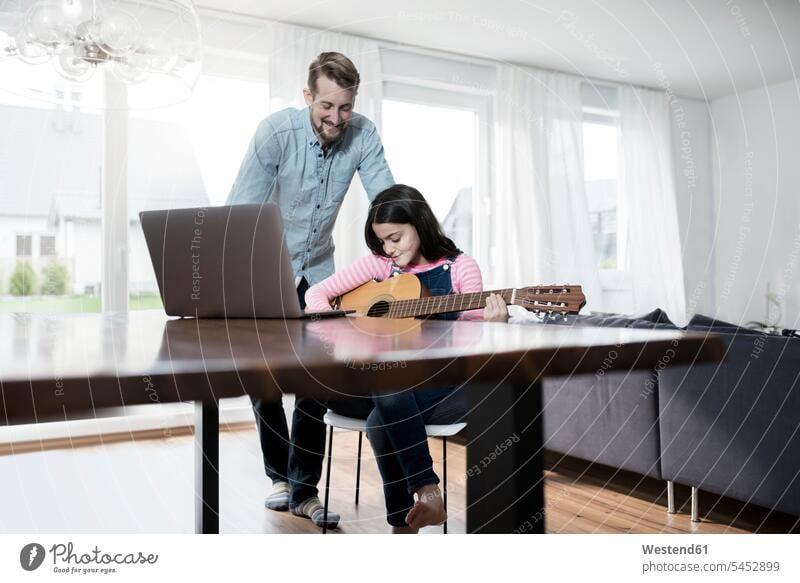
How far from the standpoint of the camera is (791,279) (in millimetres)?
4895

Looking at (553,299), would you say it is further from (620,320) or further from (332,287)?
(620,320)

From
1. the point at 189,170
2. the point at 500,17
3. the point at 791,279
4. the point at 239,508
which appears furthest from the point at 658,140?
the point at 239,508

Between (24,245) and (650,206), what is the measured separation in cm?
371

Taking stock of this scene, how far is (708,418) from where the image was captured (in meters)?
2.00

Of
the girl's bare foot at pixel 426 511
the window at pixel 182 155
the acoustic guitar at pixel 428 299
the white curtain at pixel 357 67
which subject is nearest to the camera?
the acoustic guitar at pixel 428 299

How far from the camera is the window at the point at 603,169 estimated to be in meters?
4.85

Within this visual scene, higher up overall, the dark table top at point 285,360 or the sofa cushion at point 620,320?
the dark table top at point 285,360

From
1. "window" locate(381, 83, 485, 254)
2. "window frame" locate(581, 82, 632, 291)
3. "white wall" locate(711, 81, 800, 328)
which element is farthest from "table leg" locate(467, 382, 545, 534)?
"white wall" locate(711, 81, 800, 328)

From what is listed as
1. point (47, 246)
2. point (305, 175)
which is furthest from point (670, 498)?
point (47, 246)

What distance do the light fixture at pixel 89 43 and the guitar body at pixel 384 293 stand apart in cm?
64
